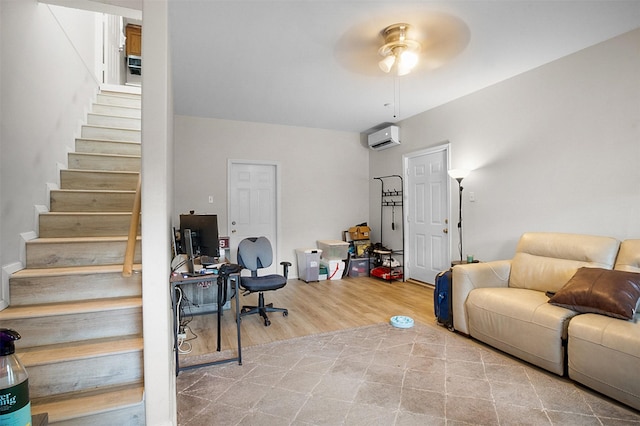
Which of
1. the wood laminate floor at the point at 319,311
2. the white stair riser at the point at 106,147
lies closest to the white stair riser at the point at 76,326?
the wood laminate floor at the point at 319,311

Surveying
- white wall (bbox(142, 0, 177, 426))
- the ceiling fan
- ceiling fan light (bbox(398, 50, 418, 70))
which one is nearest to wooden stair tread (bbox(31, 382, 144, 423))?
white wall (bbox(142, 0, 177, 426))

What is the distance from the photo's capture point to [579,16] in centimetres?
250

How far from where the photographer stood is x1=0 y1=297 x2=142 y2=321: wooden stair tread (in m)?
1.90

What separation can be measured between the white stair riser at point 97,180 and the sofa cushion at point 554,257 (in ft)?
12.5

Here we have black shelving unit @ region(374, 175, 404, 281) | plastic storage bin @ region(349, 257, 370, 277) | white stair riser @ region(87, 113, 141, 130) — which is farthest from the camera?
plastic storage bin @ region(349, 257, 370, 277)

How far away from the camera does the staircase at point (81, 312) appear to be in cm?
174

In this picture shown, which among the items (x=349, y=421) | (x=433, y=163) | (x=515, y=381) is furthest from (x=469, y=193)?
(x=349, y=421)

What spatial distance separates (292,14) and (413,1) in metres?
0.89

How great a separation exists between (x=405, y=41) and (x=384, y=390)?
8.85 ft

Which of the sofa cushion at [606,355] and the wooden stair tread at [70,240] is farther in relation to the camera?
the wooden stair tread at [70,240]

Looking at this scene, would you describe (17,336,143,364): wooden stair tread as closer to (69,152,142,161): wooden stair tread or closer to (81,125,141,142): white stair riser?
(69,152,142,161): wooden stair tread

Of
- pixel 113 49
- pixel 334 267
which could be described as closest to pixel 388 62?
pixel 334 267

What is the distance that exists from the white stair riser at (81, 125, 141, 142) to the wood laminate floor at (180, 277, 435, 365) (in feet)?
7.22

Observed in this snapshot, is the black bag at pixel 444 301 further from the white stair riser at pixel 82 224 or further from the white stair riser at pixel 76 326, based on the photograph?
the white stair riser at pixel 82 224
